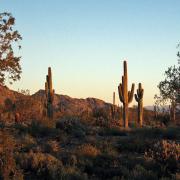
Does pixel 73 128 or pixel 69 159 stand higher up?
pixel 73 128

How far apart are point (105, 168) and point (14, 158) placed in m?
3.19

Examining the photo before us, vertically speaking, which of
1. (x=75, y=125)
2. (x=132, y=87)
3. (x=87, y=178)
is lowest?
(x=87, y=178)

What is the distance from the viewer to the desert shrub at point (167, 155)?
14.8 meters

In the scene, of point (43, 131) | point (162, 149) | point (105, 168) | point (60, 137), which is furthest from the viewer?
point (43, 131)

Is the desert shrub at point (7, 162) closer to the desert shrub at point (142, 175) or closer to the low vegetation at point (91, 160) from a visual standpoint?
the low vegetation at point (91, 160)

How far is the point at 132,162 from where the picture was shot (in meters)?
15.4

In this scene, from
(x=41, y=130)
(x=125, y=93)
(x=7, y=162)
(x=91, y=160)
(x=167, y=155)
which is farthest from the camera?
(x=125, y=93)

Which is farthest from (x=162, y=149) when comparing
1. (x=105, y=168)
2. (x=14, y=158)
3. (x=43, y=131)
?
(x=43, y=131)

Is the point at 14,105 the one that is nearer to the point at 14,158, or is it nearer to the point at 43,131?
the point at 43,131

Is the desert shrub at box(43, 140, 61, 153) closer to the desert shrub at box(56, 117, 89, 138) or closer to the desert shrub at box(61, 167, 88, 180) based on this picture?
the desert shrub at box(61, 167, 88, 180)

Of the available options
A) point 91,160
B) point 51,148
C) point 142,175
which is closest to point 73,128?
point 51,148

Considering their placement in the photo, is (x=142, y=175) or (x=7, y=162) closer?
(x=142, y=175)

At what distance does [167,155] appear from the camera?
15.4 meters

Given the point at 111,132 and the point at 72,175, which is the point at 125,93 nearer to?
the point at 111,132
